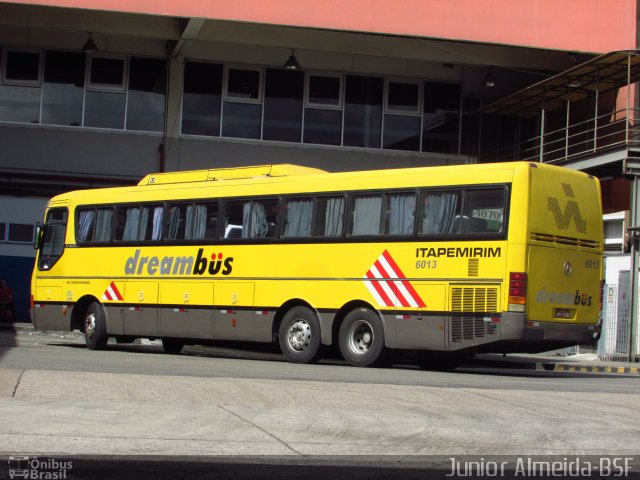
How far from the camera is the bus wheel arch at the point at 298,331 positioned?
60.2ft

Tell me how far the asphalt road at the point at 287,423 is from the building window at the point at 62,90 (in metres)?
18.0

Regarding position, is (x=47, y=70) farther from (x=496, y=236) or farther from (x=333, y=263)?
(x=496, y=236)

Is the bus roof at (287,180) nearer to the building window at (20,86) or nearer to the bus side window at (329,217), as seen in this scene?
the bus side window at (329,217)

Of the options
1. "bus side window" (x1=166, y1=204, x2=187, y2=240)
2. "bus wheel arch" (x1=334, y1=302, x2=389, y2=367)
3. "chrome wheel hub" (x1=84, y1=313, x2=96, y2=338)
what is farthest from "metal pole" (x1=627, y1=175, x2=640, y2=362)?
"chrome wheel hub" (x1=84, y1=313, x2=96, y2=338)

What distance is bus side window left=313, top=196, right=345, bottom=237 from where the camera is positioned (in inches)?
720

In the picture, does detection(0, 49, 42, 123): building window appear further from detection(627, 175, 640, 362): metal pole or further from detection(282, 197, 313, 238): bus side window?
detection(627, 175, 640, 362): metal pole

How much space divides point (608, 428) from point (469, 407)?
4.80 feet

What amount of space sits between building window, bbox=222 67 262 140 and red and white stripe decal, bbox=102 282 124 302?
1054 cm

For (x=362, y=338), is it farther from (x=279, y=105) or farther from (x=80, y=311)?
(x=279, y=105)

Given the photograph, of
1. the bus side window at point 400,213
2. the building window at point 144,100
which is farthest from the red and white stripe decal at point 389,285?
the building window at point 144,100

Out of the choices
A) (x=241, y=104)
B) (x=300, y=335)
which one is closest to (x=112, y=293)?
(x=300, y=335)

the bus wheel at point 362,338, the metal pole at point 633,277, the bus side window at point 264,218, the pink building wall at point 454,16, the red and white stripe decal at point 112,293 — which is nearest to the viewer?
the bus wheel at point 362,338

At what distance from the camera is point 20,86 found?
30625 mm

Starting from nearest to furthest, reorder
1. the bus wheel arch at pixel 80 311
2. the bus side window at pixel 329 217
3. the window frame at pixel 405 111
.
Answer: the bus side window at pixel 329 217 → the bus wheel arch at pixel 80 311 → the window frame at pixel 405 111
